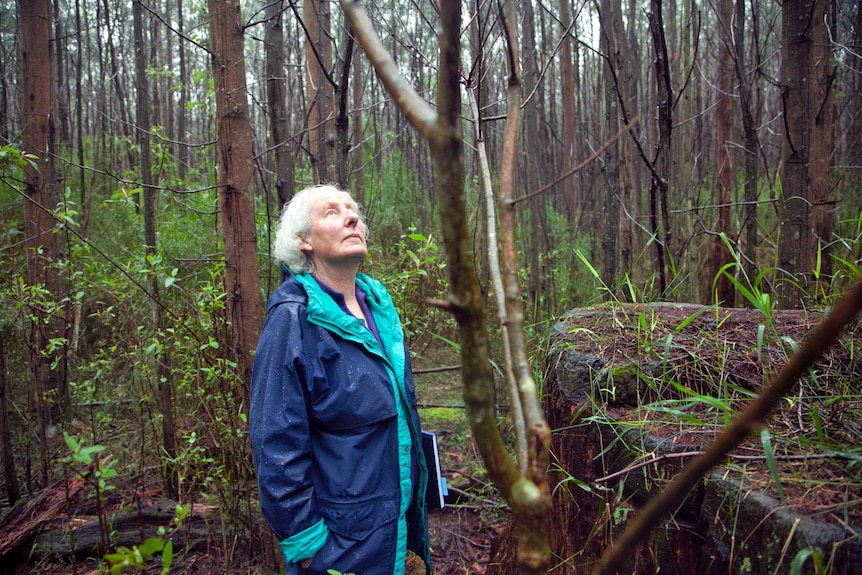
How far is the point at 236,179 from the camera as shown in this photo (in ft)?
8.75

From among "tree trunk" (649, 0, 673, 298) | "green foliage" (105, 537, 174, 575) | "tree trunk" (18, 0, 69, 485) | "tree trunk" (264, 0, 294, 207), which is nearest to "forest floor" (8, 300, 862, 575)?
"tree trunk" (649, 0, 673, 298)

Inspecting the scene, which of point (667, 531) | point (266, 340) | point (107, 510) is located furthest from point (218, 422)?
point (667, 531)

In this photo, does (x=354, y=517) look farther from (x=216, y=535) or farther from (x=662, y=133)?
(x=662, y=133)

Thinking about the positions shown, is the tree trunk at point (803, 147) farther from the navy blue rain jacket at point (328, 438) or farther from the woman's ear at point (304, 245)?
the woman's ear at point (304, 245)

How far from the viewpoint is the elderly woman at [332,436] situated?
1830 mm

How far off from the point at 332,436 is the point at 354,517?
274mm

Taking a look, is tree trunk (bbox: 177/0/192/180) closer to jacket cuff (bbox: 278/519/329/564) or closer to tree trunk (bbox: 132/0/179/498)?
tree trunk (bbox: 132/0/179/498)

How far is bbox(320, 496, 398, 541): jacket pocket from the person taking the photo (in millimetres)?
1894

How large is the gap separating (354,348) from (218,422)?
1.30m

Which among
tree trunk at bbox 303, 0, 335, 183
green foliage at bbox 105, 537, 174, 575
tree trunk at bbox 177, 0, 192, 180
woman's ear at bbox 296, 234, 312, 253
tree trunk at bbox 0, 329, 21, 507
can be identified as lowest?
tree trunk at bbox 0, 329, 21, 507

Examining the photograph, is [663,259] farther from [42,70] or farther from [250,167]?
[42,70]

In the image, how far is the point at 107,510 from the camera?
3656mm

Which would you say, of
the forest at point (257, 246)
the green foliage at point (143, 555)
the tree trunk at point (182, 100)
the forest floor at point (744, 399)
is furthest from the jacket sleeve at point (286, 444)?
the tree trunk at point (182, 100)

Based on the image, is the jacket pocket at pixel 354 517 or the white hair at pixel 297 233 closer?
the jacket pocket at pixel 354 517
